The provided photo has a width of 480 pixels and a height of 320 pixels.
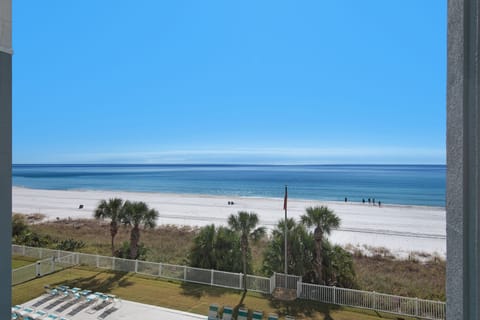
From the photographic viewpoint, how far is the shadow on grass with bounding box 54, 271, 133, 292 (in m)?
12.2

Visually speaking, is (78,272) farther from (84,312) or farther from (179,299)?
(179,299)

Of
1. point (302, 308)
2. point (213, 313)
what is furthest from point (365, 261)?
point (213, 313)

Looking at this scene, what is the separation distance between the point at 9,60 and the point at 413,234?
3203cm

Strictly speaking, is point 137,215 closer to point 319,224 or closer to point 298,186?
point 319,224

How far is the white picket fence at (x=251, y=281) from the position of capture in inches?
409

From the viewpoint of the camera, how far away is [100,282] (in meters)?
12.8

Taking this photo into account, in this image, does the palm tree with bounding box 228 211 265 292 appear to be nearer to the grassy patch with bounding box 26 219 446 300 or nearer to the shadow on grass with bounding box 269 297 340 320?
the grassy patch with bounding box 26 219 446 300

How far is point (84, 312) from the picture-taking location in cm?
1006

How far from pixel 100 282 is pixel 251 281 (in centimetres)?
598

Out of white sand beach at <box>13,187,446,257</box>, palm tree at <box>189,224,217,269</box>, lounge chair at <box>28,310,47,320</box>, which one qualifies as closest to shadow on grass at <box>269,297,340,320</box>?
palm tree at <box>189,224,217,269</box>

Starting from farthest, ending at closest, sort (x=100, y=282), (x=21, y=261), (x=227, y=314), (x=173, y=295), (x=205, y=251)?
(x=21, y=261), (x=205, y=251), (x=100, y=282), (x=173, y=295), (x=227, y=314)

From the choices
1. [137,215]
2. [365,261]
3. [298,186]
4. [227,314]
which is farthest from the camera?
[298,186]

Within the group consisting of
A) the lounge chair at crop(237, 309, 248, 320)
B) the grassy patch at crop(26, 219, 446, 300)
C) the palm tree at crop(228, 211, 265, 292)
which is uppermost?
the palm tree at crop(228, 211, 265, 292)

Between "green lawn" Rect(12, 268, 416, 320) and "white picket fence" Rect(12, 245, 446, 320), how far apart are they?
0.36 metres
